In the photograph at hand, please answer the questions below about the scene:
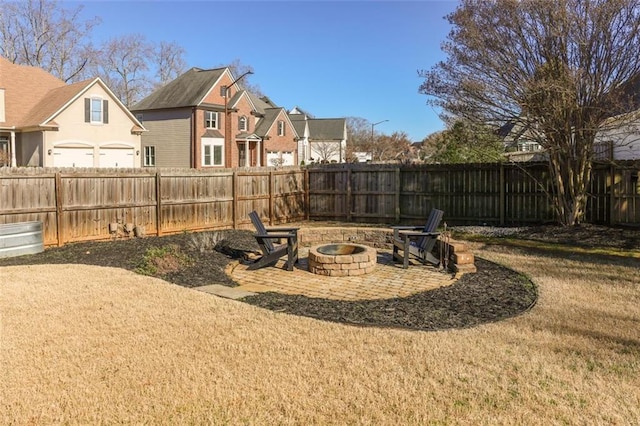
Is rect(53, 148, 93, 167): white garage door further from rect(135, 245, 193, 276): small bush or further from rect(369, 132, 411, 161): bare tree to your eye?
rect(369, 132, 411, 161): bare tree

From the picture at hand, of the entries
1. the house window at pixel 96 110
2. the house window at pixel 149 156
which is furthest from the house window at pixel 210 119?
the house window at pixel 96 110

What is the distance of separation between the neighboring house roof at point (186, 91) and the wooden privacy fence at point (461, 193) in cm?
2012

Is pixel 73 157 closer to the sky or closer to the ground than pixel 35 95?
closer to the ground

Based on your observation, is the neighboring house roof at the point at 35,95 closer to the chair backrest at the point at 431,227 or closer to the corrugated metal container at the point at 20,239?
the corrugated metal container at the point at 20,239

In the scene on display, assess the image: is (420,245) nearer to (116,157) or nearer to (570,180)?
(570,180)

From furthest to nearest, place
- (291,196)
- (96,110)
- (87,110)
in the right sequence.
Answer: (96,110) → (87,110) → (291,196)

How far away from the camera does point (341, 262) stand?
328 inches

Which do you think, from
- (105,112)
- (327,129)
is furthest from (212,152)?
(327,129)

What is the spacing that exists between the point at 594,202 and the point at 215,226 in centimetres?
1029

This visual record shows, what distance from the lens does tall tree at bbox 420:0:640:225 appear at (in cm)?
1104

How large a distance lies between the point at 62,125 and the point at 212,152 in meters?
11.5

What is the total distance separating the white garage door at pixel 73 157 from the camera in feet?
83.1

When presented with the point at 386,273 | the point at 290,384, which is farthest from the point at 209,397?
the point at 386,273

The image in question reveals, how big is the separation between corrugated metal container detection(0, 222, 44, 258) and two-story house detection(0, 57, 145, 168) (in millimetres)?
17067
